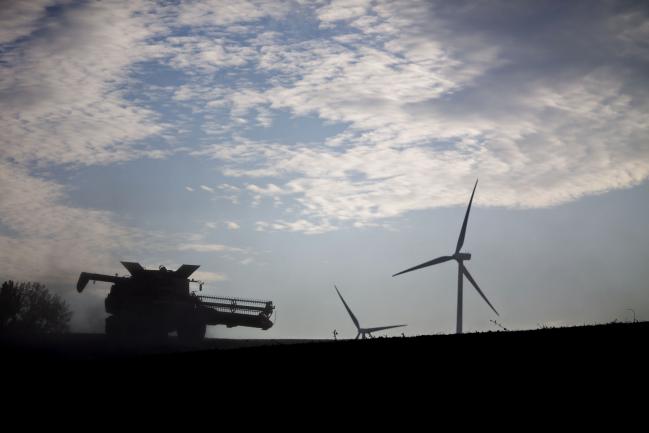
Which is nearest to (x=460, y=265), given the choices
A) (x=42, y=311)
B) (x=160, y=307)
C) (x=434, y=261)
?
(x=434, y=261)

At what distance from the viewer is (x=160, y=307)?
71.6 metres

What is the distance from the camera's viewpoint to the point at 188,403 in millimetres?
19531

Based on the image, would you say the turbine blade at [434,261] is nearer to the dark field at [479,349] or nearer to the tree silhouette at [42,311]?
the dark field at [479,349]

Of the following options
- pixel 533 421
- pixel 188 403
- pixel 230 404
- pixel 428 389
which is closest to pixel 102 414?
pixel 188 403

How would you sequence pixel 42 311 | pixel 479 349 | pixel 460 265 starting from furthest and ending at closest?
pixel 42 311
pixel 460 265
pixel 479 349

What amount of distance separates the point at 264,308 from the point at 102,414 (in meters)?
56.5

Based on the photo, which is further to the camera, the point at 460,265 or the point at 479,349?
the point at 460,265

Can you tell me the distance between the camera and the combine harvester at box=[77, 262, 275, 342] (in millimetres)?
71750

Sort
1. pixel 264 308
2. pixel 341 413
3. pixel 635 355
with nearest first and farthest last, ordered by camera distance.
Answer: pixel 341 413 → pixel 635 355 → pixel 264 308

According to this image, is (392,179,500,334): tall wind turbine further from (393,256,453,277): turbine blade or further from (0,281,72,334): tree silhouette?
(0,281,72,334): tree silhouette

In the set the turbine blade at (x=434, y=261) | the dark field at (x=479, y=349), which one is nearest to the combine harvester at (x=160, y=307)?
the turbine blade at (x=434, y=261)

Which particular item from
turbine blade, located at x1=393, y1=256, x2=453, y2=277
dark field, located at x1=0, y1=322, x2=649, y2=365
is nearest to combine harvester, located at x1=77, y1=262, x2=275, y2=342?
turbine blade, located at x1=393, y1=256, x2=453, y2=277

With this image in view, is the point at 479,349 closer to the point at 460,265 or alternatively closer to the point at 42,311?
the point at 460,265

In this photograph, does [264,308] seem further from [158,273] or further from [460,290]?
[460,290]
